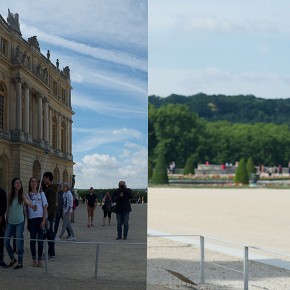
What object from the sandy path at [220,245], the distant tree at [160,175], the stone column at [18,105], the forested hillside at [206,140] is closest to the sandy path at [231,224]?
the sandy path at [220,245]

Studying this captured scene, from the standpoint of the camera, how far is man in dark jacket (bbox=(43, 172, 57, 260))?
293 centimetres

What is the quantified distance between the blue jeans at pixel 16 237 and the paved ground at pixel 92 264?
2 cm

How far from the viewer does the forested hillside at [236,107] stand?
114m

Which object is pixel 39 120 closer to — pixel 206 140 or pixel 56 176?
pixel 56 176

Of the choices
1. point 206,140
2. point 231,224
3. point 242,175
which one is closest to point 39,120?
point 231,224

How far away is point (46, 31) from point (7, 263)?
1.05 meters

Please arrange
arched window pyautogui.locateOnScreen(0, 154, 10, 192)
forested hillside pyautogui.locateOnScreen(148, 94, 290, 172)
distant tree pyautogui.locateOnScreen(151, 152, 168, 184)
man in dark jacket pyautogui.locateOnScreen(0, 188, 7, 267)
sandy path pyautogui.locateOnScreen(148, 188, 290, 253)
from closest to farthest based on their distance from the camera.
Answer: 1. arched window pyautogui.locateOnScreen(0, 154, 10, 192)
2. man in dark jacket pyautogui.locateOnScreen(0, 188, 7, 267)
3. sandy path pyautogui.locateOnScreen(148, 188, 290, 253)
4. distant tree pyautogui.locateOnScreen(151, 152, 168, 184)
5. forested hillside pyautogui.locateOnScreen(148, 94, 290, 172)

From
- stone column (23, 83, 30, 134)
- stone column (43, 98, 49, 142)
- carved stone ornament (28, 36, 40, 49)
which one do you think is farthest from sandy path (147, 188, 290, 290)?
carved stone ornament (28, 36, 40, 49)

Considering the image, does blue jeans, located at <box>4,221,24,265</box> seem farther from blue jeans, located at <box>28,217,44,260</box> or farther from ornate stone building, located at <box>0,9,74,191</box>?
ornate stone building, located at <box>0,9,74,191</box>

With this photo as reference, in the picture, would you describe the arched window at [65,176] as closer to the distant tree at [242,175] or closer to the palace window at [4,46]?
the palace window at [4,46]

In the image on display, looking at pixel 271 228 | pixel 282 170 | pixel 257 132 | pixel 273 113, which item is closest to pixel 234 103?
pixel 273 113

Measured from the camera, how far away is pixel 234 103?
387 ft

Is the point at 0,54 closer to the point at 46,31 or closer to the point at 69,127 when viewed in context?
the point at 46,31

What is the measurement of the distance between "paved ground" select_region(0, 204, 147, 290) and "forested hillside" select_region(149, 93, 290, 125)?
109 metres
